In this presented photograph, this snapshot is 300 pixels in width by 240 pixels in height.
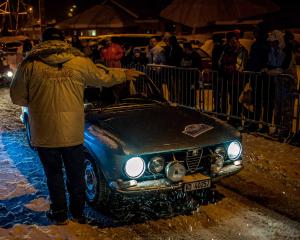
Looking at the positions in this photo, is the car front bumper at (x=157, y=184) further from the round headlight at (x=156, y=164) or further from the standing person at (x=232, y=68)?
the standing person at (x=232, y=68)

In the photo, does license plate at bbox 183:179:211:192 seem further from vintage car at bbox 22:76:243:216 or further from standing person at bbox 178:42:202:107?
standing person at bbox 178:42:202:107

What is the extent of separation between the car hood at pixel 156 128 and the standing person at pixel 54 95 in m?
0.60

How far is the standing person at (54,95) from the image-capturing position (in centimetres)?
460

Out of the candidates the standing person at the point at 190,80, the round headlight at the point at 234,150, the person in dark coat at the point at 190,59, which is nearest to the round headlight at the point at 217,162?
the round headlight at the point at 234,150

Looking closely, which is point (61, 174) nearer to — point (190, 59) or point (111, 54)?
point (190, 59)

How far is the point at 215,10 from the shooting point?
11.8 m

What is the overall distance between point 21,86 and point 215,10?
8.10m

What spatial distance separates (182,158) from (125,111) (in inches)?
48.4

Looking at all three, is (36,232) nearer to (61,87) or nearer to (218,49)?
(61,87)

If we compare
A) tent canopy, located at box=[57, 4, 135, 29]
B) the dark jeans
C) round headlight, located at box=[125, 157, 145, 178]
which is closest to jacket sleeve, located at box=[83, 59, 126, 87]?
the dark jeans

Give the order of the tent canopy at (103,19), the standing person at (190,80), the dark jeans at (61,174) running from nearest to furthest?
the dark jeans at (61,174), the standing person at (190,80), the tent canopy at (103,19)

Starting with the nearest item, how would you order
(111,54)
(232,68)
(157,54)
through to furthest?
(232,68)
(157,54)
(111,54)

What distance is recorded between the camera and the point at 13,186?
6438 millimetres

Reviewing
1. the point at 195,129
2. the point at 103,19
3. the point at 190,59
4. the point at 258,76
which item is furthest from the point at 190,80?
the point at 103,19
